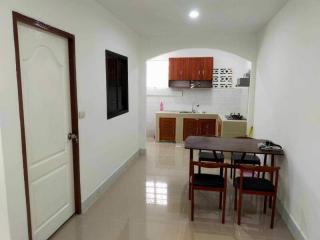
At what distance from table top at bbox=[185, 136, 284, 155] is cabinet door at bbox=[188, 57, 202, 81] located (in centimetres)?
346

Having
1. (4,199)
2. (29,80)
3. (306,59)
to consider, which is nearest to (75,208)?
(4,199)

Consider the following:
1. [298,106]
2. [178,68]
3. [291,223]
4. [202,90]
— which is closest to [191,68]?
[178,68]

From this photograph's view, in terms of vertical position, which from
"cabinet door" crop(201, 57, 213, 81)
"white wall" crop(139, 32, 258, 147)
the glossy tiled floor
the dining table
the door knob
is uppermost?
"white wall" crop(139, 32, 258, 147)

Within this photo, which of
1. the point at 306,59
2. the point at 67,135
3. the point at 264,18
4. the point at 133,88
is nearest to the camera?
the point at 306,59

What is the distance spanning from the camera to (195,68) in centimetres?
693

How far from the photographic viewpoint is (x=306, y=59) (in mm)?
2514

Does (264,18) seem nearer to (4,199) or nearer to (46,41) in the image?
(46,41)

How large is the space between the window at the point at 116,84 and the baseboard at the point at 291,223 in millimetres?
2662

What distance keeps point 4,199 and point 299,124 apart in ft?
9.13

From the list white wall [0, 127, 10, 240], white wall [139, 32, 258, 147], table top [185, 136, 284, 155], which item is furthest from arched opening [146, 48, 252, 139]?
white wall [0, 127, 10, 240]

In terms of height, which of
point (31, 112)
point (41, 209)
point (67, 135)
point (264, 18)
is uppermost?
point (264, 18)

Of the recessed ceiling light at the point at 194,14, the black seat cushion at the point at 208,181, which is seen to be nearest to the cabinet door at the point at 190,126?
the recessed ceiling light at the point at 194,14

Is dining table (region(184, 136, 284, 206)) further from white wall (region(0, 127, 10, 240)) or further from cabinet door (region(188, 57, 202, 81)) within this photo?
cabinet door (region(188, 57, 202, 81))

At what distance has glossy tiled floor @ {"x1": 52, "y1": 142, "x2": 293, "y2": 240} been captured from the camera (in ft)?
8.66
